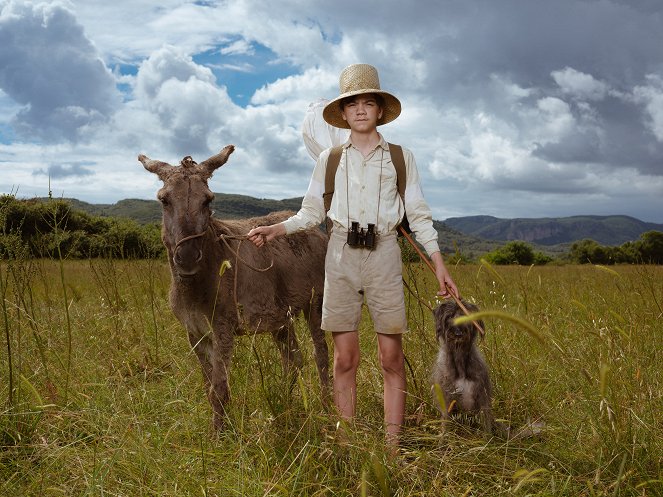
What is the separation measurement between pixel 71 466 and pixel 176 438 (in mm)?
783

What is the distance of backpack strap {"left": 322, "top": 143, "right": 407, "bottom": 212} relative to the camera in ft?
14.7

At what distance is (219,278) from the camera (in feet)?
14.0

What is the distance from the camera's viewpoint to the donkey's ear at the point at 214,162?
4.80 metres

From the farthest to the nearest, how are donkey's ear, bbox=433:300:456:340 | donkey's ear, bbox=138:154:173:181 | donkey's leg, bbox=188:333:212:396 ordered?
donkey's leg, bbox=188:333:212:396
donkey's ear, bbox=138:154:173:181
donkey's ear, bbox=433:300:456:340

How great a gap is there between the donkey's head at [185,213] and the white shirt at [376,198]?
2.59ft

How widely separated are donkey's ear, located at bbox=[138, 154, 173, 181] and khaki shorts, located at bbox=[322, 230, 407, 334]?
166 cm

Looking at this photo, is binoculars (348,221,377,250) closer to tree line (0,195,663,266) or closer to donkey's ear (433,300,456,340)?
donkey's ear (433,300,456,340)

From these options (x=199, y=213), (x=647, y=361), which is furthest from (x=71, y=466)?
(x=647, y=361)

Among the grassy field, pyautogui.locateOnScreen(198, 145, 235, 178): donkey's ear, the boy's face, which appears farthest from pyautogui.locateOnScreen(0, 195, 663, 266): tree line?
the boy's face

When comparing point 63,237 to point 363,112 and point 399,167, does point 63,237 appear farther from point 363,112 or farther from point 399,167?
point 399,167

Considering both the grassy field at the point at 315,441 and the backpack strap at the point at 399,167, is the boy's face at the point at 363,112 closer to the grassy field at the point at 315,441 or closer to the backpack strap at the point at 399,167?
the backpack strap at the point at 399,167

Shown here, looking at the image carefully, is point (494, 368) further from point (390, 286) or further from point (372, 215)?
point (372, 215)

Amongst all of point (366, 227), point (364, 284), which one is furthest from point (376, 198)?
point (364, 284)

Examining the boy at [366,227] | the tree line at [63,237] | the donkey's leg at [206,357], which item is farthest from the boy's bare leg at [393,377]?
the donkey's leg at [206,357]
